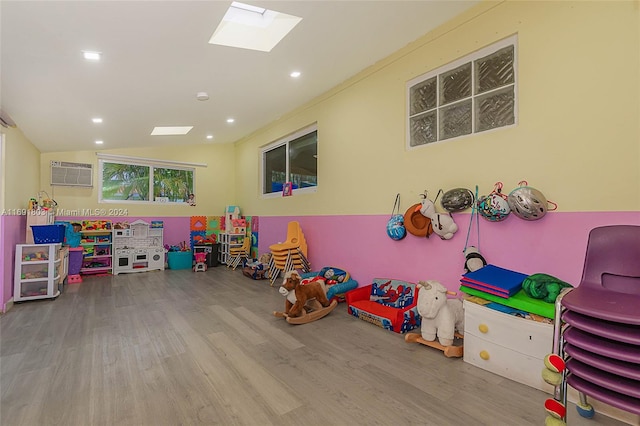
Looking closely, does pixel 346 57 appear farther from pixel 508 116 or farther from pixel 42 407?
pixel 42 407

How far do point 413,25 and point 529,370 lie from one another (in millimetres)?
2941

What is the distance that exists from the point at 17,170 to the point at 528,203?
5878 millimetres

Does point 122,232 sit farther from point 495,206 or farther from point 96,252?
point 495,206

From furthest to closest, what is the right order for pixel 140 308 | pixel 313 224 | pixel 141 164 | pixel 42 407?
pixel 141 164 < pixel 313 224 < pixel 140 308 < pixel 42 407

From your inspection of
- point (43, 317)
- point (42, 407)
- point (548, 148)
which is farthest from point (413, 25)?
point (43, 317)

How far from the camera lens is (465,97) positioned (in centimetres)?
280

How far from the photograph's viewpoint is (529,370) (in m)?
1.96

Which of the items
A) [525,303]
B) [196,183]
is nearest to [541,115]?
[525,303]

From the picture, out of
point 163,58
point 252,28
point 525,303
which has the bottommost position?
point 525,303

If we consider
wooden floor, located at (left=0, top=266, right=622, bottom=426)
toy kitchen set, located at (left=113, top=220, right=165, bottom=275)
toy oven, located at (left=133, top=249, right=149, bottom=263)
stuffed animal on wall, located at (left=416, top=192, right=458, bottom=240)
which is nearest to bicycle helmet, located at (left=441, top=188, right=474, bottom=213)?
stuffed animal on wall, located at (left=416, top=192, right=458, bottom=240)

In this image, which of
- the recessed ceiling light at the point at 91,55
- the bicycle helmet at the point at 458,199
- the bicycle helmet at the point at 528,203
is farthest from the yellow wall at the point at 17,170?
the bicycle helmet at the point at 528,203

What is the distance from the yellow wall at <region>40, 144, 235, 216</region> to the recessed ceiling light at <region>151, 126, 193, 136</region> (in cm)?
151

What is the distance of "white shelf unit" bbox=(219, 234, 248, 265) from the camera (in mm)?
6711

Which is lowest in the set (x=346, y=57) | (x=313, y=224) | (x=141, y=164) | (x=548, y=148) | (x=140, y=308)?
(x=140, y=308)
